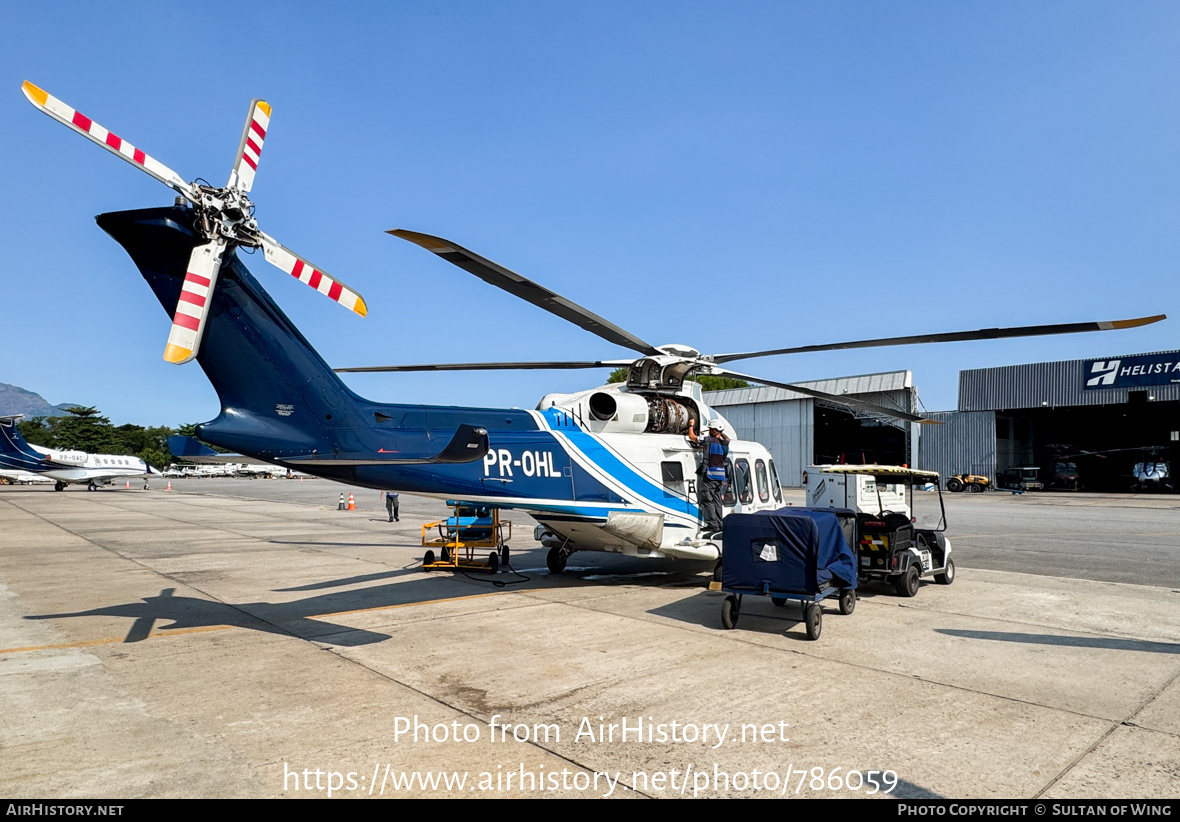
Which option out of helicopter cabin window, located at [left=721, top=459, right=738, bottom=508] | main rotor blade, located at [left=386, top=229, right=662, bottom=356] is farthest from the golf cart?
main rotor blade, located at [left=386, top=229, right=662, bottom=356]

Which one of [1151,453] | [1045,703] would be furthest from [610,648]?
[1151,453]

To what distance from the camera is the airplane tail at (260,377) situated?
774 centimetres

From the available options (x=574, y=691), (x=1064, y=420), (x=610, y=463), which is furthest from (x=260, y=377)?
(x=1064, y=420)

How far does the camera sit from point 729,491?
13.2 meters

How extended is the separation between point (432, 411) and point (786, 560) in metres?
5.31

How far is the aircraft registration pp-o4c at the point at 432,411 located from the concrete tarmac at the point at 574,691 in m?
1.59

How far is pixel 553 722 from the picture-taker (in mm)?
5730

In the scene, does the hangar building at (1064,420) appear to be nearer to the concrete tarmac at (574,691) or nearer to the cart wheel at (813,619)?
the concrete tarmac at (574,691)

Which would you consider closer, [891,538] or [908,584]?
[891,538]

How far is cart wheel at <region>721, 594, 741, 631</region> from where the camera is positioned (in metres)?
9.04

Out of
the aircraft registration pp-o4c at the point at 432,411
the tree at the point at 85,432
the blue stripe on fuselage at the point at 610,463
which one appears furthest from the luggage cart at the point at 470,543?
the tree at the point at 85,432

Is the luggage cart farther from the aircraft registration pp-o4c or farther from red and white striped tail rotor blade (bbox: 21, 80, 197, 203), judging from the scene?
red and white striped tail rotor blade (bbox: 21, 80, 197, 203)

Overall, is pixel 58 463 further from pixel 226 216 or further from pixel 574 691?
pixel 574 691
